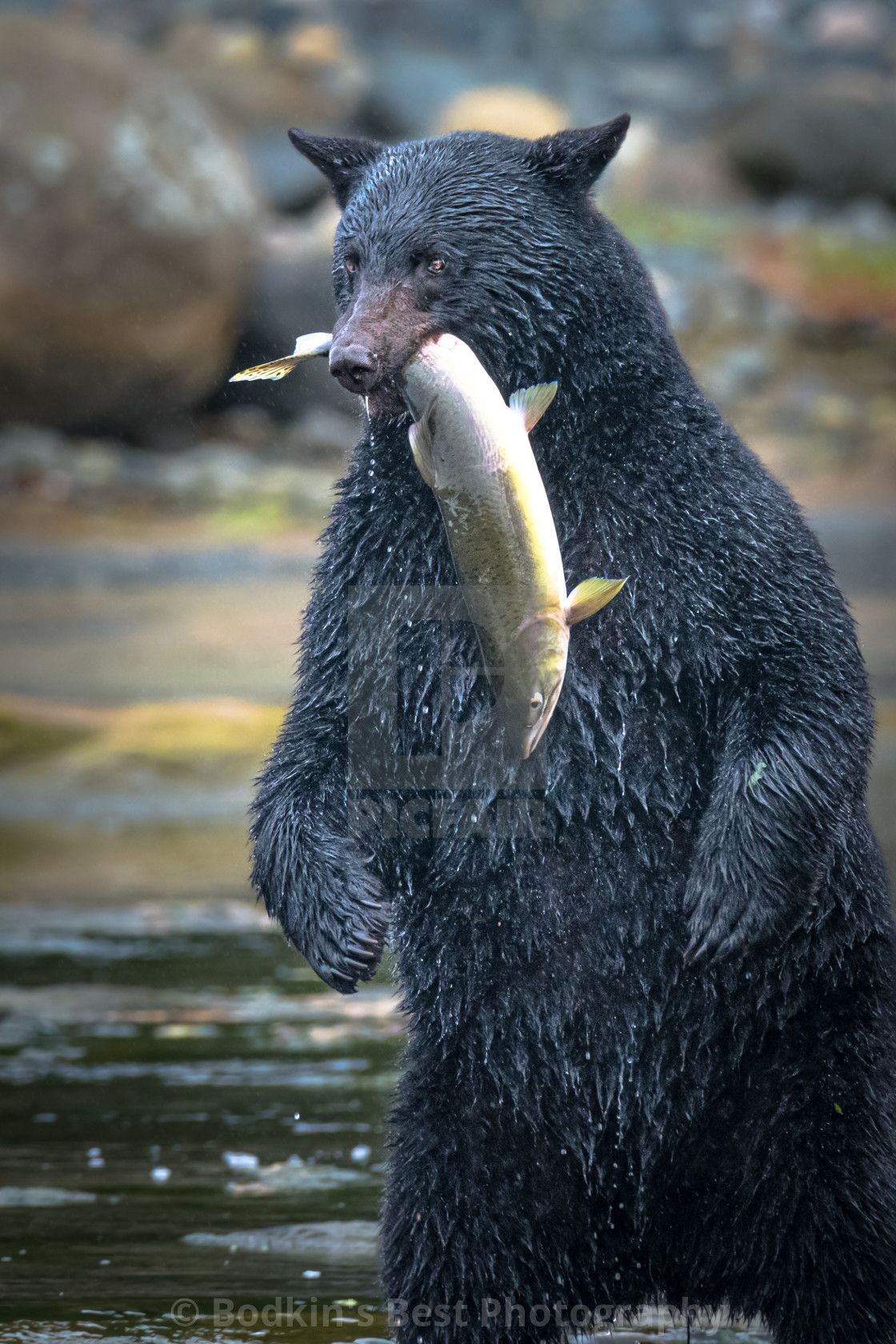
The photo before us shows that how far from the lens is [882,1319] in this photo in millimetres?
2969

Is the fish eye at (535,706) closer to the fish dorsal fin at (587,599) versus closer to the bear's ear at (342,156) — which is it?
the fish dorsal fin at (587,599)

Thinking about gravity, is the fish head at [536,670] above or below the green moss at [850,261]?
below

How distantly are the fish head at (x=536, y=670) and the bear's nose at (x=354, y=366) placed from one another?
52 cm

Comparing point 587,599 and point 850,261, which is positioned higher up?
point 850,261

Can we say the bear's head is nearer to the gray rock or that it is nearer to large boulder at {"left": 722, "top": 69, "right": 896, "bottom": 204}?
the gray rock

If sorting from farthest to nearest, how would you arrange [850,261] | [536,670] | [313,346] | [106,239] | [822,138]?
1. [822,138]
2. [850,261]
3. [106,239]
4. [313,346]
5. [536,670]

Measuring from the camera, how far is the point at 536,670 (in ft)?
9.52

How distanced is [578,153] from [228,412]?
14.0m

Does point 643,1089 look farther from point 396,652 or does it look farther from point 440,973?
point 396,652

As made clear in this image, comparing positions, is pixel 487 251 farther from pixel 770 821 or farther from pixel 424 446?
pixel 770 821

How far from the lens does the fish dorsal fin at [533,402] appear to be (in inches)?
116

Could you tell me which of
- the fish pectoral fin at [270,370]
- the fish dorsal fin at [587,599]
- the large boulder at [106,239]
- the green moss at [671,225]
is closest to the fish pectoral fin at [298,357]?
the fish pectoral fin at [270,370]

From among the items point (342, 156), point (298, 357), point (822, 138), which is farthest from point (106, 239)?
point (298, 357)

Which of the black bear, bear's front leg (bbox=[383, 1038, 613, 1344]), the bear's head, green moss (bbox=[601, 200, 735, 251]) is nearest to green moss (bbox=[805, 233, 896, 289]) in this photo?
green moss (bbox=[601, 200, 735, 251])
